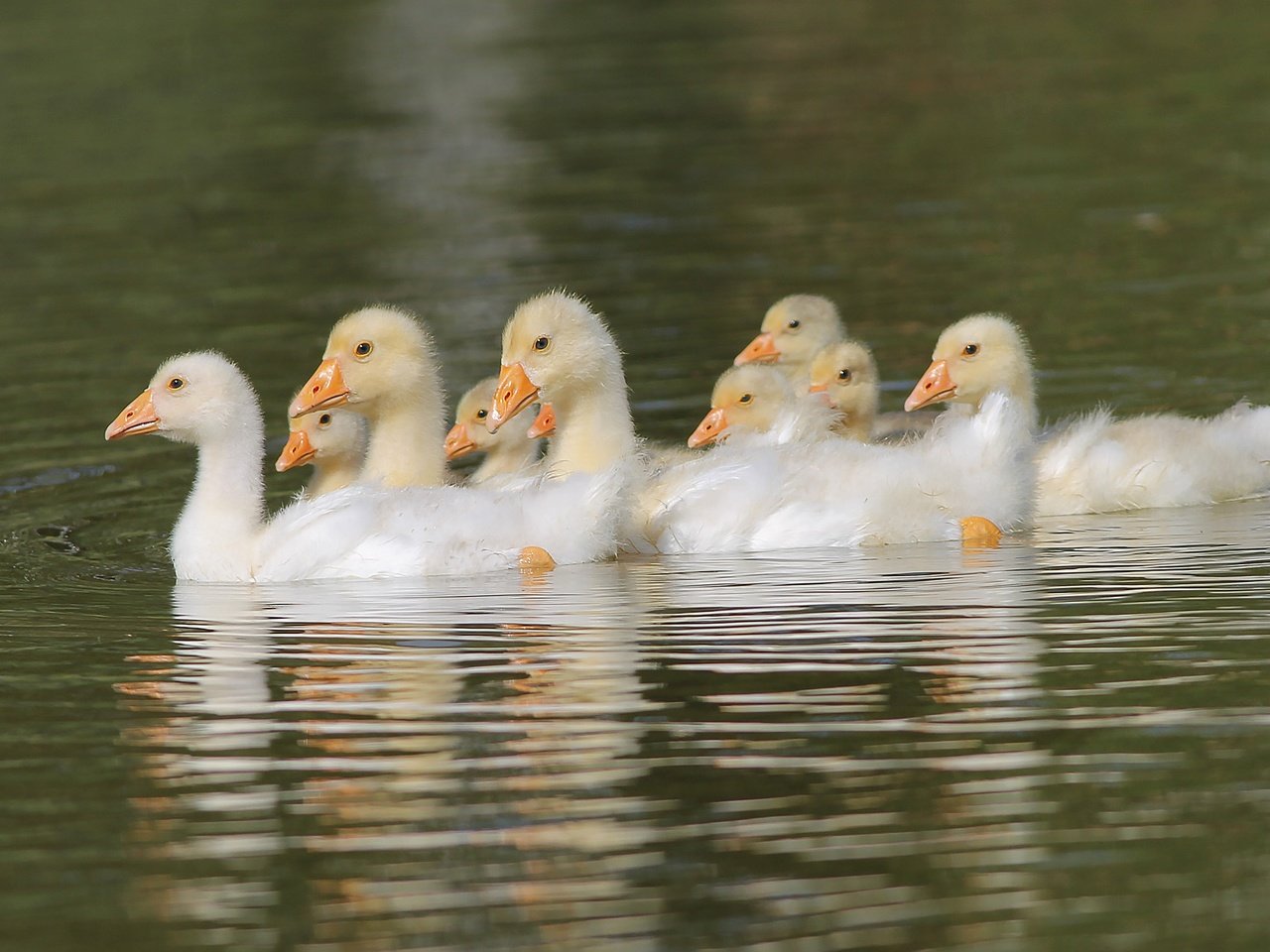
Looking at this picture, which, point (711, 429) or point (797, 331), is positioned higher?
point (797, 331)

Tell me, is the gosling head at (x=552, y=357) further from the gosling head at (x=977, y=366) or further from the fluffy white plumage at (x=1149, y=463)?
the fluffy white plumage at (x=1149, y=463)

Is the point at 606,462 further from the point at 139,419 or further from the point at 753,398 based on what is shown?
the point at 139,419

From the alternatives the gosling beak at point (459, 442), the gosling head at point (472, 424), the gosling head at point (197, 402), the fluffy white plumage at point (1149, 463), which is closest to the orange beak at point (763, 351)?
the gosling head at point (472, 424)

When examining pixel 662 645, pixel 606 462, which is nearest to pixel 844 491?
pixel 606 462

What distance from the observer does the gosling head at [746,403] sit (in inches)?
500

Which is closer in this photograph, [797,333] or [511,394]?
[511,394]

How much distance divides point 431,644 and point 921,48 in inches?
972

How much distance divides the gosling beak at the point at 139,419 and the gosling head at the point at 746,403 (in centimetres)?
288

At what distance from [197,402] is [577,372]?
6.20ft

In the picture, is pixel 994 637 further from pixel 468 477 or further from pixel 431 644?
pixel 468 477

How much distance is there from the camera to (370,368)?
1213 cm

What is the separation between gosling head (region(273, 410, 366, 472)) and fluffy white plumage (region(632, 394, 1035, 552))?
2.07m

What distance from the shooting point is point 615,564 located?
36.8 ft

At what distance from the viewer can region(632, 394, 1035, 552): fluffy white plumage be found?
36.8ft
